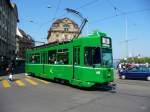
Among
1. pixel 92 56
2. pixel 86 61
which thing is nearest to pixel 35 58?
pixel 86 61

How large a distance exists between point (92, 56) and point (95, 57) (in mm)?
174

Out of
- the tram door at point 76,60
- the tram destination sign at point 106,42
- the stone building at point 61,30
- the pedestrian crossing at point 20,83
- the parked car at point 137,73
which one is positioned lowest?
the pedestrian crossing at point 20,83

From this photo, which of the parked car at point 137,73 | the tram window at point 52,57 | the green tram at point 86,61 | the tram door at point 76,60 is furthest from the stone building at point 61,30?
the tram door at point 76,60

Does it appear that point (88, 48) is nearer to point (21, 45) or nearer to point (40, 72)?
point (40, 72)

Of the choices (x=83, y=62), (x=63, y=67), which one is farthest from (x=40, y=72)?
(x=83, y=62)

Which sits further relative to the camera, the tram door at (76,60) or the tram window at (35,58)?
the tram window at (35,58)

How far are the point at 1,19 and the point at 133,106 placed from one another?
54.5 meters

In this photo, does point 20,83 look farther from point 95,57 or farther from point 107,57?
point 107,57

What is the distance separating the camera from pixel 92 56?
56.4 ft

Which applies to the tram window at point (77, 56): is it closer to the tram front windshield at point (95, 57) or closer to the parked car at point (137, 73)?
the tram front windshield at point (95, 57)

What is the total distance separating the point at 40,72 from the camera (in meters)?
25.7

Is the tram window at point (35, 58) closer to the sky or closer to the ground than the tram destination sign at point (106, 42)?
closer to the ground

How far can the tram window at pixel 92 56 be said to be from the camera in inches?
674

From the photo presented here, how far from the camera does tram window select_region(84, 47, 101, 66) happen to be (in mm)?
17109
